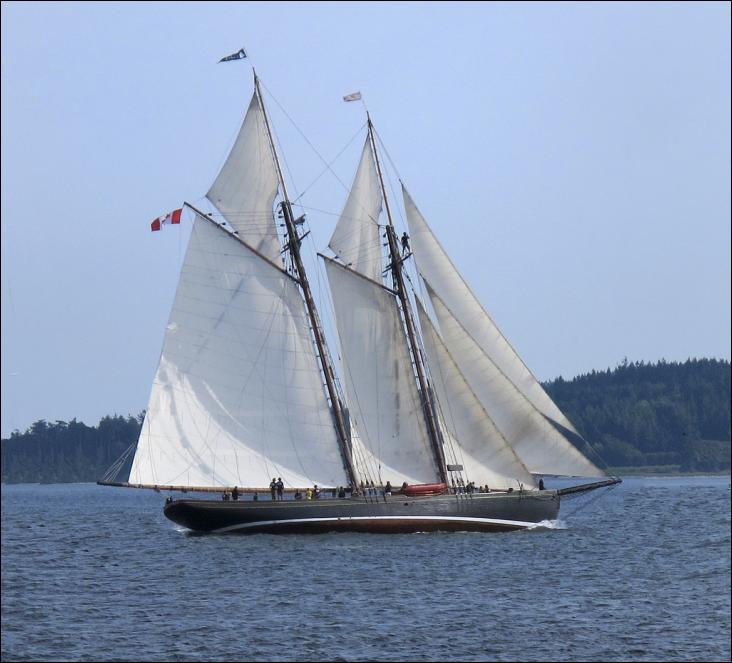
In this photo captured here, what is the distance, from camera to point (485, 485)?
204 ft

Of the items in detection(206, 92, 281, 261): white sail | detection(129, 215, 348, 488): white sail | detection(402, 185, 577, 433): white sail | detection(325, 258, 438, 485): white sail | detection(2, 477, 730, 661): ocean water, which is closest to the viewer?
detection(2, 477, 730, 661): ocean water

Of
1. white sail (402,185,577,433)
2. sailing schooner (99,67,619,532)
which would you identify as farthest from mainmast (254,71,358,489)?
white sail (402,185,577,433)

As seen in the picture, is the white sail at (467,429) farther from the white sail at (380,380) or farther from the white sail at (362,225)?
the white sail at (362,225)

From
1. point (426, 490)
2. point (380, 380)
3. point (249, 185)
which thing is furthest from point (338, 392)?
point (249, 185)

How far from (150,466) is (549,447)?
18.1m

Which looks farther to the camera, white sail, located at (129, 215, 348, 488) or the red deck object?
the red deck object

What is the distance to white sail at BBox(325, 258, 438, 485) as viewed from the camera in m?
62.1

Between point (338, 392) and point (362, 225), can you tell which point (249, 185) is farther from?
point (338, 392)

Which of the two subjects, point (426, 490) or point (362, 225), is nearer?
point (426, 490)

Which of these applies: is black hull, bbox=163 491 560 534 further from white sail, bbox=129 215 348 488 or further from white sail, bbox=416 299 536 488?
white sail, bbox=129 215 348 488

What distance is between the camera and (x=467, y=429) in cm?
6128

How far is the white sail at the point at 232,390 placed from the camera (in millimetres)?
59250

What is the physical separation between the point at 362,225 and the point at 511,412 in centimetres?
1171

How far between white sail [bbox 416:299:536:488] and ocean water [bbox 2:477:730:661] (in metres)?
3.00
